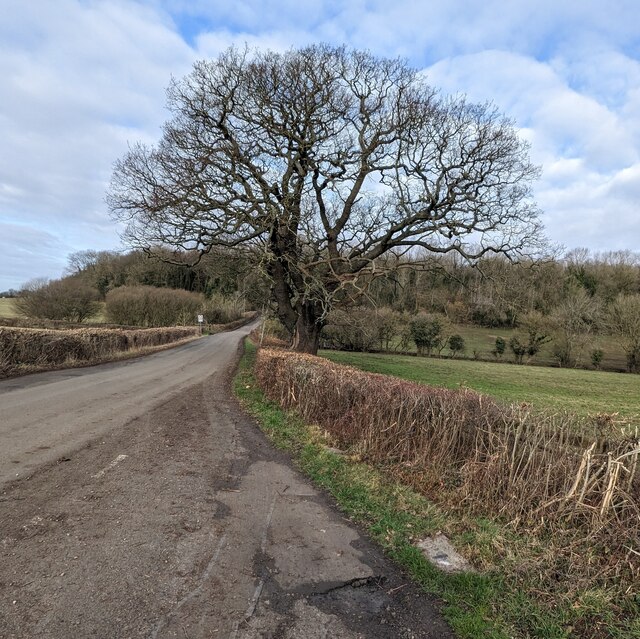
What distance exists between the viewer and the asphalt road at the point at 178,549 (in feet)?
9.49

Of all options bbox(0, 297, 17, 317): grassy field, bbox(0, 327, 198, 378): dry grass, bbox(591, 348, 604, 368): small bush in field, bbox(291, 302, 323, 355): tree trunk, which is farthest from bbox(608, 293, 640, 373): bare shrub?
bbox(0, 297, 17, 317): grassy field

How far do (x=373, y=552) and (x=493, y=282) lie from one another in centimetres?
1484

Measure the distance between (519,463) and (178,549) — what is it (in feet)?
11.4

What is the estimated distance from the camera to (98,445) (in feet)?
22.2

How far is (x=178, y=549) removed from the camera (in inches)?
148

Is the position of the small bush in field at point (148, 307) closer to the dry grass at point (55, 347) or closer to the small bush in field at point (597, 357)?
the dry grass at point (55, 347)

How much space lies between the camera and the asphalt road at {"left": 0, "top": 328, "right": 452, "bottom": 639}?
2893 millimetres

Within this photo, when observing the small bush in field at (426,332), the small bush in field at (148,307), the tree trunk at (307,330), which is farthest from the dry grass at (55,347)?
the small bush in field at (426,332)

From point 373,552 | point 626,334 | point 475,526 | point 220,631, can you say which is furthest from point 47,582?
point 626,334

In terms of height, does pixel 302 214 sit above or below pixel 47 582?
above

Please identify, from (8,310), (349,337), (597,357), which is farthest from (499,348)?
(8,310)

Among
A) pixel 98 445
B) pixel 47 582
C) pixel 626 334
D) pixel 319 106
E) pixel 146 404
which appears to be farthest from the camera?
pixel 626 334

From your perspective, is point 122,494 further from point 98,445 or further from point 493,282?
point 493,282

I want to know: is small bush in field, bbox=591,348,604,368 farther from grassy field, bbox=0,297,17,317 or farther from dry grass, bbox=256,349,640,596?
grassy field, bbox=0,297,17,317
